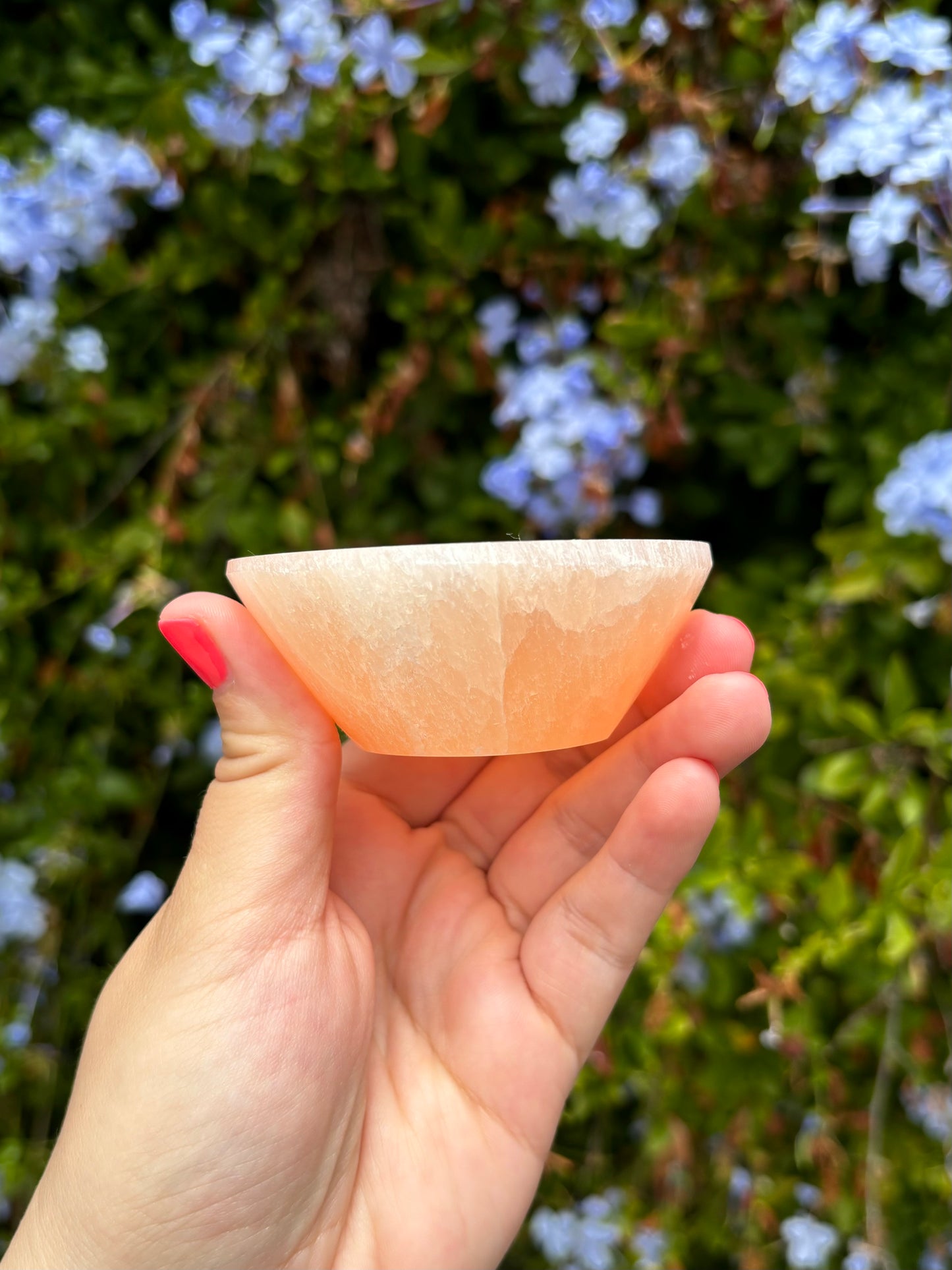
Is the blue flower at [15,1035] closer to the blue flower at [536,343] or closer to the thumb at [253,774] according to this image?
the thumb at [253,774]

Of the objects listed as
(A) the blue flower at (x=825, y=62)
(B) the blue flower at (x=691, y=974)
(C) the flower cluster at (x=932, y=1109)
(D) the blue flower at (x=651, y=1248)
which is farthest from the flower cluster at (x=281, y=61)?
(D) the blue flower at (x=651, y=1248)

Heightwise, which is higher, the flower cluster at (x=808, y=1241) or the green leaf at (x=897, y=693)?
the green leaf at (x=897, y=693)

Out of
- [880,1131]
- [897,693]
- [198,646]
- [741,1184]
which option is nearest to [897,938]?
[897,693]

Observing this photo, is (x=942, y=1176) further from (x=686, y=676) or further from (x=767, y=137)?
(x=767, y=137)

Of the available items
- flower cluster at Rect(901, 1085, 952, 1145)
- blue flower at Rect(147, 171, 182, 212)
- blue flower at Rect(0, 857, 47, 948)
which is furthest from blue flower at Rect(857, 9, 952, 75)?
blue flower at Rect(0, 857, 47, 948)

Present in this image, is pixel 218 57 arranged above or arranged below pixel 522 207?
above

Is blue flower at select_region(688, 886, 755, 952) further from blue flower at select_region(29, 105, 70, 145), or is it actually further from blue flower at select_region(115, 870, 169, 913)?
blue flower at select_region(29, 105, 70, 145)

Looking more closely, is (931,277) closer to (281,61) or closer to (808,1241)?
(281,61)

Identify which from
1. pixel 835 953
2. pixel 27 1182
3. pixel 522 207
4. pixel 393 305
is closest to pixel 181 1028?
pixel 835 953
